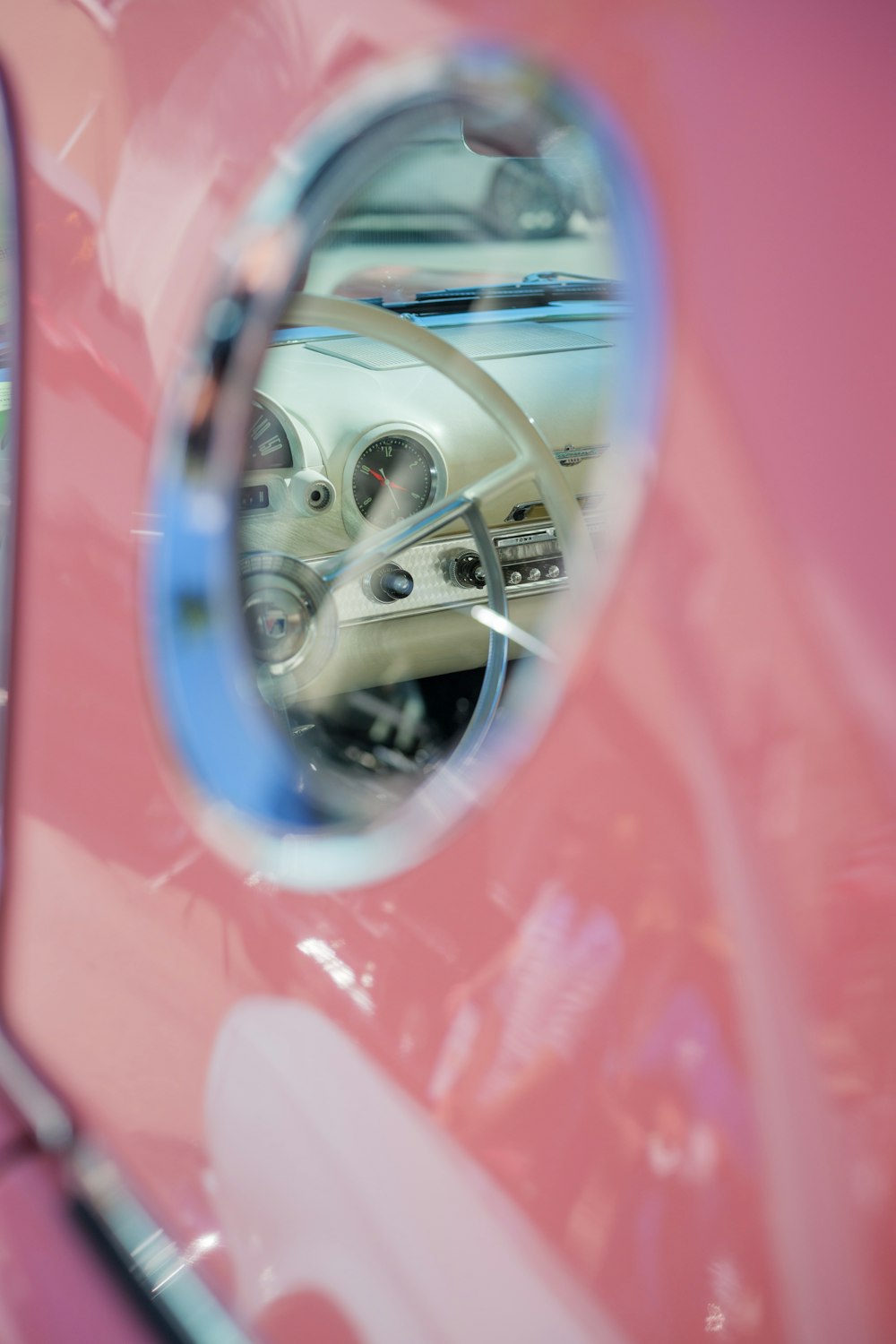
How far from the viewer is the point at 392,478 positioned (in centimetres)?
244

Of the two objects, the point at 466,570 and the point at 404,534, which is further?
the point at 466,570

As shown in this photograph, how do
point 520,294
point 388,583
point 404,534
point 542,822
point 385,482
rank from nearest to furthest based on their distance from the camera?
point 542,822, point 404,534, point 388,583, point 385,482, point 520,294

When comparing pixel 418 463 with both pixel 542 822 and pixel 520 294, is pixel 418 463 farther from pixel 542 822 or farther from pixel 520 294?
pixel 542 822

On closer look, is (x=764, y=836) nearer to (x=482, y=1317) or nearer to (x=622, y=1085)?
(x=622, y=1085)

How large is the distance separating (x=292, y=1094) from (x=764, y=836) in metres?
0.50

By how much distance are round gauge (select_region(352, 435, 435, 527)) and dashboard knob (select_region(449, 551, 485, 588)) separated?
150 millimetres

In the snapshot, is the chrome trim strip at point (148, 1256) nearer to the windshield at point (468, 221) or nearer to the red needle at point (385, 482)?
the windshield at point (468, 221)

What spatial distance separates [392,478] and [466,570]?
0.85 ft

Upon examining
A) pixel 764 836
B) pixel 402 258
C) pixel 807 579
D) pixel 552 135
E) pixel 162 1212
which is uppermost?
pixel 402 258

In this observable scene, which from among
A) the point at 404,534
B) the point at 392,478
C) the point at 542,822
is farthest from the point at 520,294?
the point at 542,822

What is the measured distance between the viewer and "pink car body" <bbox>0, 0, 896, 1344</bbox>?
26.6 inches

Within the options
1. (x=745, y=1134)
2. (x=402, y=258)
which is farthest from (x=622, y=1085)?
(x=402, y=258)

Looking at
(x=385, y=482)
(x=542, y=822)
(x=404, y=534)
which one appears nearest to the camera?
(x=542, y=822)

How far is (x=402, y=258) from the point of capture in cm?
232
